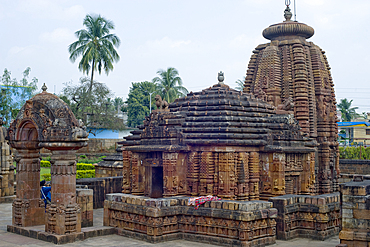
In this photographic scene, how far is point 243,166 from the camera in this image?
12930 millimetres

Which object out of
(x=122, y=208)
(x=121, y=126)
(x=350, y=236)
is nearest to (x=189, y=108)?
(x=122, y=208)

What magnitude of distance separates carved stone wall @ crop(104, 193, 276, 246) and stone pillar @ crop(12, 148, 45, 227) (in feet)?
8.61

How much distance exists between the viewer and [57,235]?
38.0 feet

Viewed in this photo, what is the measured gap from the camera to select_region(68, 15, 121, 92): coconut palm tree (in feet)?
126

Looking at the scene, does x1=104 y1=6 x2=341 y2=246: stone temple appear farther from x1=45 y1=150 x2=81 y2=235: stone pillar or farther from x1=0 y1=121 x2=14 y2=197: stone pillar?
x1=0 y1=121 x2=14 y2=197: stone pillar

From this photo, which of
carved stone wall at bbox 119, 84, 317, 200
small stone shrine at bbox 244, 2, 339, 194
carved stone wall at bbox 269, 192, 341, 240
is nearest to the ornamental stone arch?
carved stone wall at bbox 119, 84, 317, 200

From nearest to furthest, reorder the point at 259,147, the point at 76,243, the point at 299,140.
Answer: the point at 76,243 → the point at 259,147 → the point at 299,140

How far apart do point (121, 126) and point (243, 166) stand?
30.8 meters

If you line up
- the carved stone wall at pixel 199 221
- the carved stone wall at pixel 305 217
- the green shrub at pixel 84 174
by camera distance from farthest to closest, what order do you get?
the green shrub at pixel 84 174, the carved stone wall at pixel 305 217, the carved stone wall at pixel 199 221

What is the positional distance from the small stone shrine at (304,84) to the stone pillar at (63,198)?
8720 mm

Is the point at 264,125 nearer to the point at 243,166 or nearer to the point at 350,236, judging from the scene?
the point at 243,166

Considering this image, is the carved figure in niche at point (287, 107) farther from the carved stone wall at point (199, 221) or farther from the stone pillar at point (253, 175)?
the carved stone wall at point (199, 221)

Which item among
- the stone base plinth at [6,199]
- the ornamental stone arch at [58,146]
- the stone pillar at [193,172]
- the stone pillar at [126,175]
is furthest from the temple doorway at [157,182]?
the stone base plinth at [6,199]

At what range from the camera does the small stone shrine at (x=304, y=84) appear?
58.0 ft
